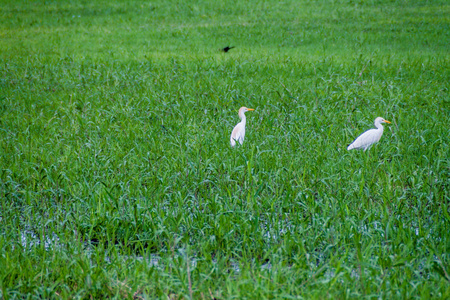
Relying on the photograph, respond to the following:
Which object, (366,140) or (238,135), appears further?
(238,135)

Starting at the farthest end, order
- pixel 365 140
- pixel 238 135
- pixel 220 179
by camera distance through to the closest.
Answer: pixel 238 135 → pixel 365 140 → pixel 220 179

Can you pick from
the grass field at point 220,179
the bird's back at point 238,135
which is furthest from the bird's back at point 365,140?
the bird's back at point 238,135

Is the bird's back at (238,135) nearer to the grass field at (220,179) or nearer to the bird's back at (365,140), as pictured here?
the grass field at (220,179)

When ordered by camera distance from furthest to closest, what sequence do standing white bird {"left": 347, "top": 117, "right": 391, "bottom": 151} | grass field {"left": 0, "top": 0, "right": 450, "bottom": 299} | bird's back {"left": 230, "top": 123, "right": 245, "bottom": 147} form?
bird's back {"left": 230, "top": 123, "right": 245, "bottom": 147}
standing white bird {"left": 347, "top": 117, "right": 391, "bottom": 151}
grass field {"left": 0, "top": 0, "right": 450, "bottom": 299}

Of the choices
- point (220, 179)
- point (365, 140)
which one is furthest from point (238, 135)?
point (365, 140)

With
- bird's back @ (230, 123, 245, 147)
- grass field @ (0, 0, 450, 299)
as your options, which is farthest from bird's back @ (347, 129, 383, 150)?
bird's back @ (230, 123, 245, 147)

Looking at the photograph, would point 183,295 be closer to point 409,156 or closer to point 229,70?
point 409,156

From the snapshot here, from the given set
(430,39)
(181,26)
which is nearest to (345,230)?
(430,39)

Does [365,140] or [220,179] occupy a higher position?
[365,140]

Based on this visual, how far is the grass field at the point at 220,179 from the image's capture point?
8.68ft

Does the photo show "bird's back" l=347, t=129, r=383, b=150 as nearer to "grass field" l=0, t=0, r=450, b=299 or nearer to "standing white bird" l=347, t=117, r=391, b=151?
"standing white bird" l=347, t=117, r=391, b=151

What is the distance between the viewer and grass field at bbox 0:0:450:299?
2.64 meters

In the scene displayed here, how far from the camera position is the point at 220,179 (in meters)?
4.07

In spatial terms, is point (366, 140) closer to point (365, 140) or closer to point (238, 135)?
point (365, 140)
